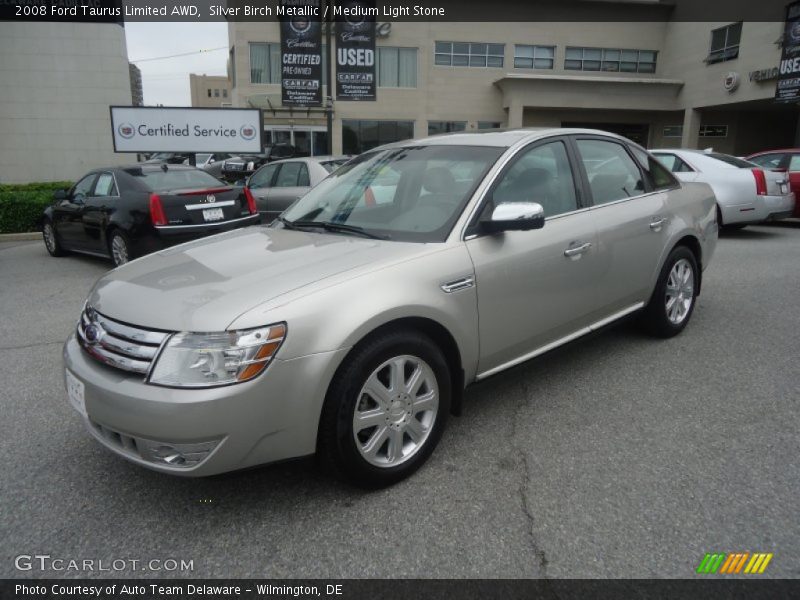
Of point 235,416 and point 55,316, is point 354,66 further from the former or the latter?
point 235,416

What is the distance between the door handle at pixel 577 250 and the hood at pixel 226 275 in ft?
3.45

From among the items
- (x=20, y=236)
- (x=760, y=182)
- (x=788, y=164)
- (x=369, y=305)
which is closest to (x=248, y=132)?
(x=20, y=236)

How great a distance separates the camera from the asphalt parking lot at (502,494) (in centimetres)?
242

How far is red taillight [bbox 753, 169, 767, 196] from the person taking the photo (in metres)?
10.2

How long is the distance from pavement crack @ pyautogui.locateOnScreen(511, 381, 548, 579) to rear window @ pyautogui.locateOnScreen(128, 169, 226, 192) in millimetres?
6037

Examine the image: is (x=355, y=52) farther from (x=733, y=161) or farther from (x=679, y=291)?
(x=679, y=291)

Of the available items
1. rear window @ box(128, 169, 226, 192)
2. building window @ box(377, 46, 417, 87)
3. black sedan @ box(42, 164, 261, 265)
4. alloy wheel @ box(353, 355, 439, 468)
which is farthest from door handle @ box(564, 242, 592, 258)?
building window @ box(377, 46, 417, 87)

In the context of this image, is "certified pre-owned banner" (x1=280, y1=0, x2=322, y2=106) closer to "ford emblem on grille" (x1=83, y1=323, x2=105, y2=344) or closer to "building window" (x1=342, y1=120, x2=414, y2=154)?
"building window" (x1=342, y1=120, x2=414, y2=154)

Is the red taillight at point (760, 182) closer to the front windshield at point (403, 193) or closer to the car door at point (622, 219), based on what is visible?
the car door at point (622, 219)

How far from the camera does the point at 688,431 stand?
3.39 m

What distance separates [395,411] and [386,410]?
0.19 ft

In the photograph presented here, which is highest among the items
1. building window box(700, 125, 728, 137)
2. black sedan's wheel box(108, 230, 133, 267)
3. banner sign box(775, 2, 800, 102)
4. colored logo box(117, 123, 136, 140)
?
banner sign box(775, 2, 800, 102)

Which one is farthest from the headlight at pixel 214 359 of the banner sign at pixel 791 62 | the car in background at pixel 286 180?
the banner sign at pixel 791 62

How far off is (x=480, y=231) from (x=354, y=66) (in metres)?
20.5
